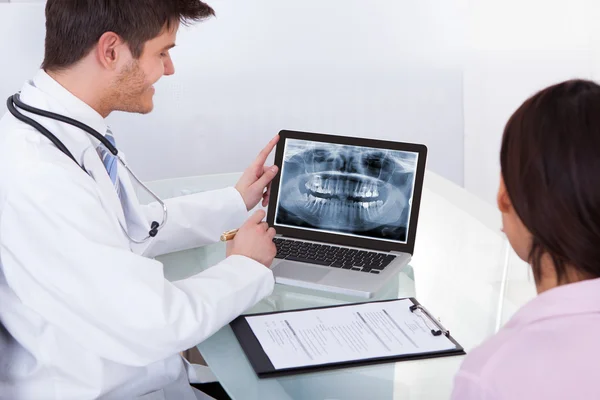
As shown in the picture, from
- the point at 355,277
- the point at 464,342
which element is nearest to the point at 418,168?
the point at 355,277

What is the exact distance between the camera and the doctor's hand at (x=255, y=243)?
1.43m

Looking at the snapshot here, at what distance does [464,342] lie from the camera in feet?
4.15

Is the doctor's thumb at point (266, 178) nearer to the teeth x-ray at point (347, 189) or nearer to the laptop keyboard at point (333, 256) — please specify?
the teeth x-ray at point (347, 189)

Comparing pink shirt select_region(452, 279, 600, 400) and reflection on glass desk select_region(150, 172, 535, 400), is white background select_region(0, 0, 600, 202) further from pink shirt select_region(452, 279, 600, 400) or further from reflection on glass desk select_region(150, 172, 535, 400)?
pink shirt select_region(452, 279, 600, 400)

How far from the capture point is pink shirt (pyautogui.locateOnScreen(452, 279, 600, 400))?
77 cm

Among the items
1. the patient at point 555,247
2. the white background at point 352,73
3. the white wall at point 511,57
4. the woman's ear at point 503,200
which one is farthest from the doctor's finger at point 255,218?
the white wall at point 511,57

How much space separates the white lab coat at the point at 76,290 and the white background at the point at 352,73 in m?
1.53

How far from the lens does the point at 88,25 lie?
1381 mm

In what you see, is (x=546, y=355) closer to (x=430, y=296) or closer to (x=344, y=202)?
(x=430, y=296)

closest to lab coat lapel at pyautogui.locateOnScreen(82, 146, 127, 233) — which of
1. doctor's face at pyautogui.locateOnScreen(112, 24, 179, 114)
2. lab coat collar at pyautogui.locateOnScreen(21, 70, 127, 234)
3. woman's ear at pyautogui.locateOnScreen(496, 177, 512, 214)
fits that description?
lab coat collar at pyautogui.locateOnScreen(21, 70, 127, 234)

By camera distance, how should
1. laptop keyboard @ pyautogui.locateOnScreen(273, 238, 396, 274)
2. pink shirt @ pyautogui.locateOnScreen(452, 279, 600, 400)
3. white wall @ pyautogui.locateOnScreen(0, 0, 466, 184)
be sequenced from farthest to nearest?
white wall @ pyautogui.locateOnScreen(0, 0, 466, 184), laptop keyboard @ pyautogui.locateOnScreen(273, 238, 396, 274), pink shirt @ pyautogui.locateOnScreen(452, 279, 600, 400)

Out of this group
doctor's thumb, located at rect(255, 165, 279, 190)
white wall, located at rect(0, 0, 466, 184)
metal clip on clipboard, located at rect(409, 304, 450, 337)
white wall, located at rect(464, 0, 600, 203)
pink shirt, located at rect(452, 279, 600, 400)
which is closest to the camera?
pink shirt, located at rect(452, 279, 600, 400)

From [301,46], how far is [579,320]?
2314 millimetres

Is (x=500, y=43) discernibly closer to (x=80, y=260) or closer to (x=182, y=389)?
(x=182, y=389)
